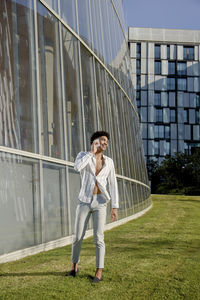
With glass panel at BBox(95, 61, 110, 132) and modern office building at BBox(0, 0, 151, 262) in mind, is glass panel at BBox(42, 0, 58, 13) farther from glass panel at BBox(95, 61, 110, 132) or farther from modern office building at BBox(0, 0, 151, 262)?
glass panel at BBox(95, 61, 110, 132)

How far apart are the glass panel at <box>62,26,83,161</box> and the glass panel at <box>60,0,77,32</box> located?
0.32 meters

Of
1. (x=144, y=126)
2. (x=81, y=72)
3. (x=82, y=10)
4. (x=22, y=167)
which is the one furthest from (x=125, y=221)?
(x=144, y=126)

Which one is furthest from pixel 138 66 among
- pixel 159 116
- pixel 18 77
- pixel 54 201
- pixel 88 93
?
pixel 18 77

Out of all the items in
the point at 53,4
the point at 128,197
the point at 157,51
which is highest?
the point at 157,51

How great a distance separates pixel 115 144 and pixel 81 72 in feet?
14.8

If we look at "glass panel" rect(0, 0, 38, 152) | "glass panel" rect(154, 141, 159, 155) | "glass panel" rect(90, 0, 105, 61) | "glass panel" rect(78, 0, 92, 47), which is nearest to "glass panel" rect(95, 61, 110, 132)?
"glass panel" rect(90, 0, 105, 61)

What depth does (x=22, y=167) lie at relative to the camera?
27.2 feet

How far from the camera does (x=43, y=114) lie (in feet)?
30.9

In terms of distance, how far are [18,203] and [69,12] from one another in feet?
19.3

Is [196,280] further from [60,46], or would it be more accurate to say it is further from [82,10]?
[82,10]

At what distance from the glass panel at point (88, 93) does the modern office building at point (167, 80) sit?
199ft

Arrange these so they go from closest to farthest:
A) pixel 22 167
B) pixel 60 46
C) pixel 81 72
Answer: pixel 22 167 → pixel 60 46 → pixel 81 72

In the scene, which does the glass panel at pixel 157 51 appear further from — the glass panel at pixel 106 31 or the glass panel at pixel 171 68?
the glass panel at pixel 106 31

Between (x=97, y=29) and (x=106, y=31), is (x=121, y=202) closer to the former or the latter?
(x=97, y=29)
